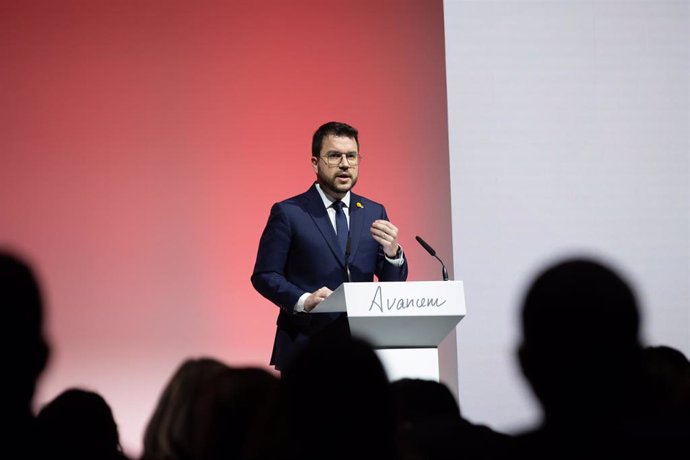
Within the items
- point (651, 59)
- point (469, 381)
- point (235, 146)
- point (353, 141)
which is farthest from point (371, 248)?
point (651, 59)

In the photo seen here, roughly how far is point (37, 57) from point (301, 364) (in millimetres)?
4701

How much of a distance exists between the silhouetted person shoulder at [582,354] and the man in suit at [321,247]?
2.12 metres

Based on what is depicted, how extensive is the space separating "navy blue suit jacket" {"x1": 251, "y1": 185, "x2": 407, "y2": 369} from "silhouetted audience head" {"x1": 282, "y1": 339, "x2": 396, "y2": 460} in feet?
7.50

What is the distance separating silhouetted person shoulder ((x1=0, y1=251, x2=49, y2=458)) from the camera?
1492 millimetres

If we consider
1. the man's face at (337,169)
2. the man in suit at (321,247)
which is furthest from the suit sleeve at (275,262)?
the man's face at (337,169)

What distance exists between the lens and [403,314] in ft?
10.7

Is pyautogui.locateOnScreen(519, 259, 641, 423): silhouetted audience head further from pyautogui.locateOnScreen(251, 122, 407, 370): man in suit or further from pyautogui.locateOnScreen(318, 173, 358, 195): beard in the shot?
pyautogui.locateOnScreen(318, 173, 358, 195): beard

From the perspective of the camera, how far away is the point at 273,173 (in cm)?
561

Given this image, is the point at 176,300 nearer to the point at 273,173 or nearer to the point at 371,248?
the point at 273,173

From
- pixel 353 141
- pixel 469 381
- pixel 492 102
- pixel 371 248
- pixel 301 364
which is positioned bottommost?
pixel 469 381

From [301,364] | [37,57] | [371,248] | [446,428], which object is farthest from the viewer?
[37,57]

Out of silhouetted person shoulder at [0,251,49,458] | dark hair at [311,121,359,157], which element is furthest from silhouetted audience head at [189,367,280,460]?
dark hair at [311,121,359,157]

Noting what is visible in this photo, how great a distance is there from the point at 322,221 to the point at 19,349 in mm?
2411

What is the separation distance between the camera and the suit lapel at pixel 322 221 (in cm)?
382
